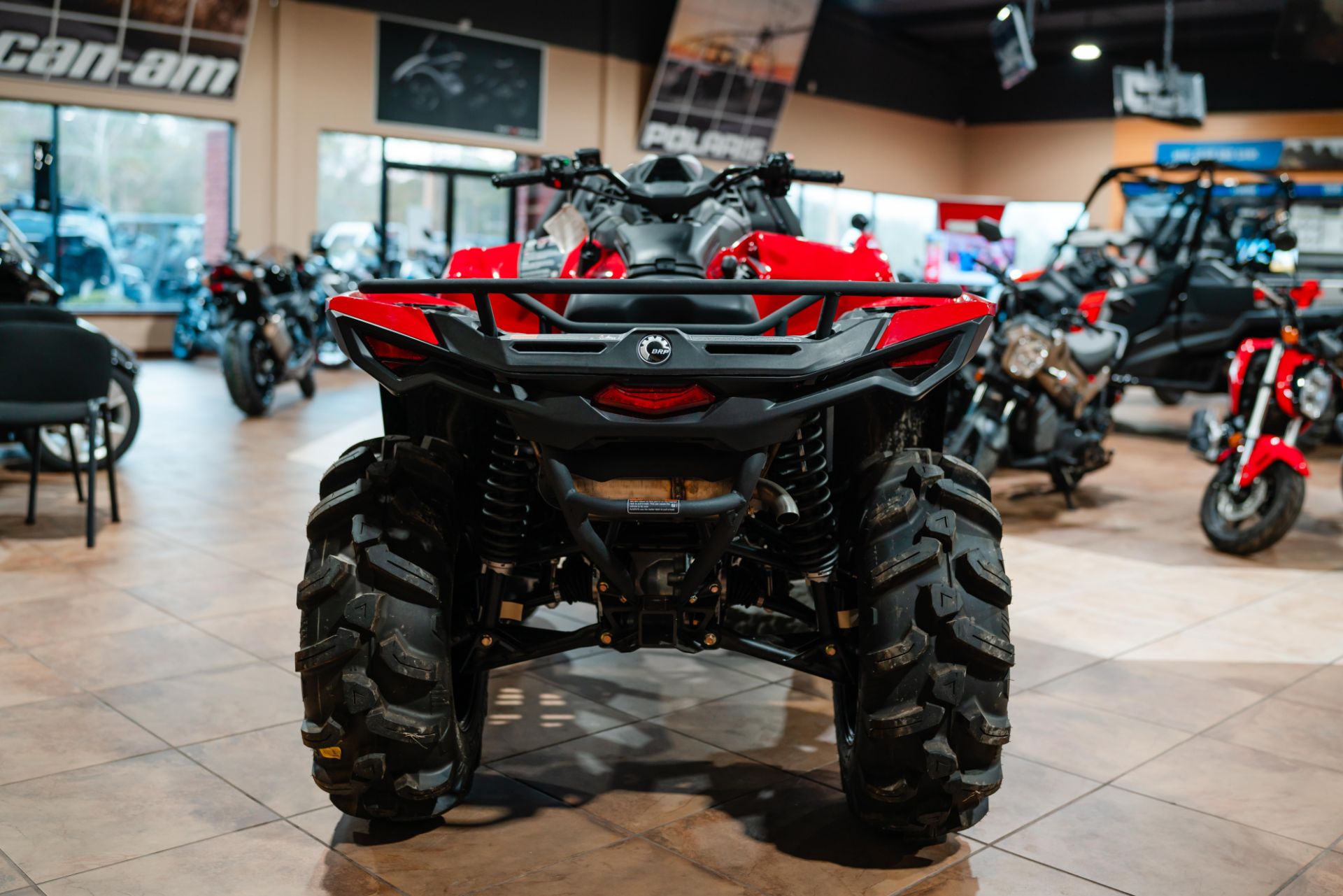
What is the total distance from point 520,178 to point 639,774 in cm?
172

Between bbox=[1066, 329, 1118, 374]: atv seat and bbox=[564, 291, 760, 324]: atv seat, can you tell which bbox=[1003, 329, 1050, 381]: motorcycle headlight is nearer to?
bbox=[1066, 329, 1118, 374]: atv seat

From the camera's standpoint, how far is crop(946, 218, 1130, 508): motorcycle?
6352 millimetres

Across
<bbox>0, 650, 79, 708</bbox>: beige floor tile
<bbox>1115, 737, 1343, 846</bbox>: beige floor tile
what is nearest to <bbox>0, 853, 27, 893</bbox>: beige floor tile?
<bbox>0, 650, 79, 708</bbox>: beige floor tile

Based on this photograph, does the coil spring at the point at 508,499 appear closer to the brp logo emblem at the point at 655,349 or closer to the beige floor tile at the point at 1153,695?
the brp logo emblem at the point at 655,349

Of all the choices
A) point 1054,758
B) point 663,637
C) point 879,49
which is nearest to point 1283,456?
point 1054,758

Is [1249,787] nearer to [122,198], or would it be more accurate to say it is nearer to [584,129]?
[122,198]

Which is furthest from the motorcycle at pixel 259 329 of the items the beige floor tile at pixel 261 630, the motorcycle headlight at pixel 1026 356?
the motorcycle headlight at pixel 1026 356

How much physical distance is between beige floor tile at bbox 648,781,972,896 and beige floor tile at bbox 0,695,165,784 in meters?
1.35

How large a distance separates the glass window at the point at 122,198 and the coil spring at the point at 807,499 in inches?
490

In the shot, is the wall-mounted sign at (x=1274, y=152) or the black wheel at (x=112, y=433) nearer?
the black wheel at (x=112, y=433)

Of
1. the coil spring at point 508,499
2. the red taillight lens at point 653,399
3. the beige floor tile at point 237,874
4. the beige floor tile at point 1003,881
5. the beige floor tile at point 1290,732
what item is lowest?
the beige floor tile at point 237,874

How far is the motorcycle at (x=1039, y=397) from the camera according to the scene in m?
6.35

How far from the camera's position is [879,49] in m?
22.7

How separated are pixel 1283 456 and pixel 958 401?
1.65 m
